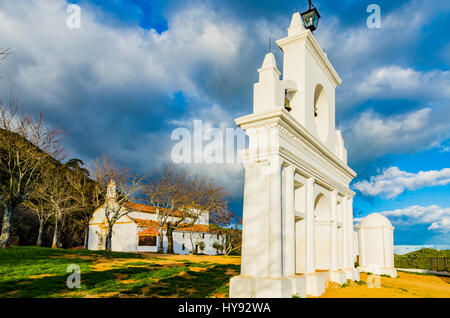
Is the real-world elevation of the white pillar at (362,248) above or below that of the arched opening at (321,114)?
below

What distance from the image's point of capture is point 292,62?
11406mm

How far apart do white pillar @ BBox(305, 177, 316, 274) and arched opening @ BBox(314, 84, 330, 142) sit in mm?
3886

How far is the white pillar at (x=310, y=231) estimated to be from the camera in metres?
9.95

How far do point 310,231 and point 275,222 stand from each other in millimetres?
2538

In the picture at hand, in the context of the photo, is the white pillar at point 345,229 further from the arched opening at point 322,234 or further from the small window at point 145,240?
the small window at point 145,240

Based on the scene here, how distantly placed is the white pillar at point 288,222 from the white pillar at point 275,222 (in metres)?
0.49

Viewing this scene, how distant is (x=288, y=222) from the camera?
8.90 m

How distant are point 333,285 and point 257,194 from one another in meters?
5.78

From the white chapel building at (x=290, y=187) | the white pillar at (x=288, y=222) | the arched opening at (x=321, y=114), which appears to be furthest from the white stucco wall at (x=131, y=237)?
the white pillar at (x=288, y=222)

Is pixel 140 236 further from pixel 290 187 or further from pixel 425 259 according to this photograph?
pixel 290 187

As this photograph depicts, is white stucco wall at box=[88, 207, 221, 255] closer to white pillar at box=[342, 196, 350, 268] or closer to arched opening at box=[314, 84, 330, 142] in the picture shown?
white pillar at box=[342, 196, 350, 268]

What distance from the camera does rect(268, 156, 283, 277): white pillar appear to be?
319 inches
